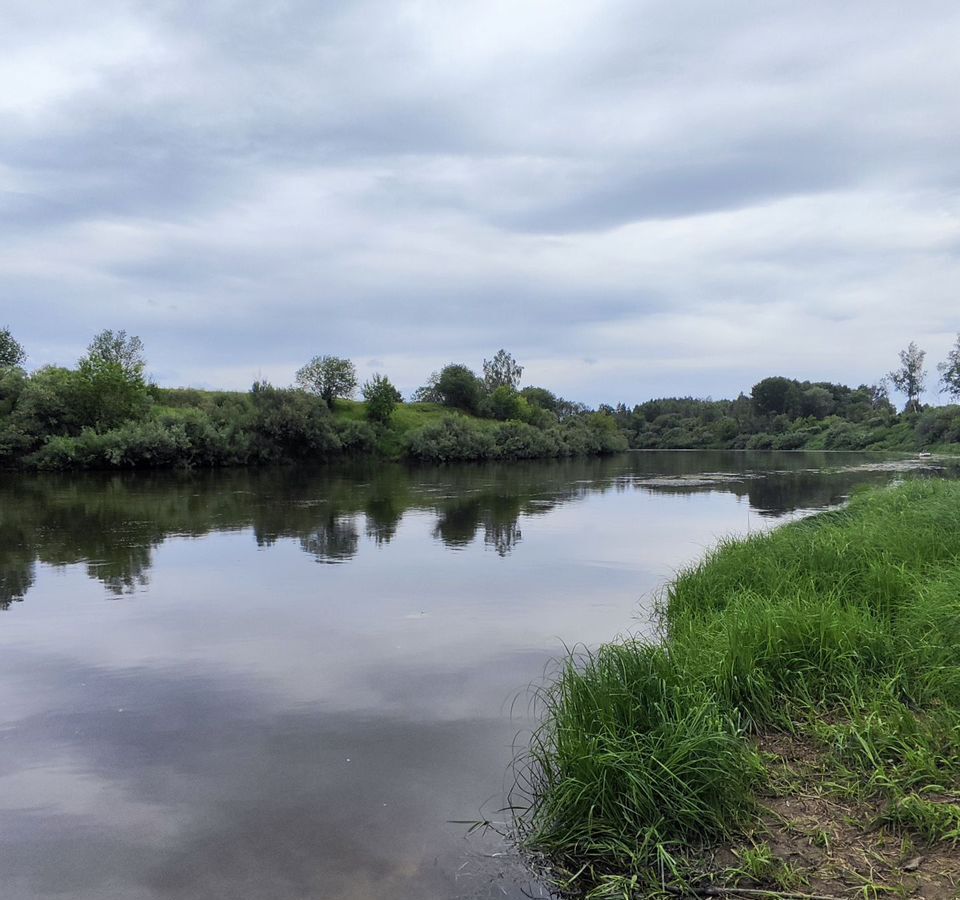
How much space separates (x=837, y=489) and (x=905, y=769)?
3549 centimetres

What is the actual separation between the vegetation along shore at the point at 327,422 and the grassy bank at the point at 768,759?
50.9m

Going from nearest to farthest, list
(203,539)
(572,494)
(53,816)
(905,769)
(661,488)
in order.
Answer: (905,769) < (53,816) < (203,539) < (572,494) < (661,488)

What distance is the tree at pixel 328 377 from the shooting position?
7950 centimetres

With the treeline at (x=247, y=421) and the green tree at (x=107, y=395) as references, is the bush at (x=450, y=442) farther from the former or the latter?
the green tree at (x=107, y=395)

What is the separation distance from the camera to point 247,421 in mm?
61062

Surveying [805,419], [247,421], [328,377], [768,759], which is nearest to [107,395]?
[247,421]

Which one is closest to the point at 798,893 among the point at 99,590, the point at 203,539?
the point at 99,590

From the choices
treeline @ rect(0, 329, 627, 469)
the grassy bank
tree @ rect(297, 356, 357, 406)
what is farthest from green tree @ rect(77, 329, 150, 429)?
the grassy bank

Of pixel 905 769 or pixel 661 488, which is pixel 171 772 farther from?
pixel 661 488

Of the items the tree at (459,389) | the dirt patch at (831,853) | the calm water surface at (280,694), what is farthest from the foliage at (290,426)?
the dirt patch at (831,853)

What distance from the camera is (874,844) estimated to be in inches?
172

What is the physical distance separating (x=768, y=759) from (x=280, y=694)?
544cm

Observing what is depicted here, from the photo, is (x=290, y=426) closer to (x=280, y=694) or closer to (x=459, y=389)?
(x=459, y=389)

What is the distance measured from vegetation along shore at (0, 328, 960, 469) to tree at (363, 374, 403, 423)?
0.15 m
